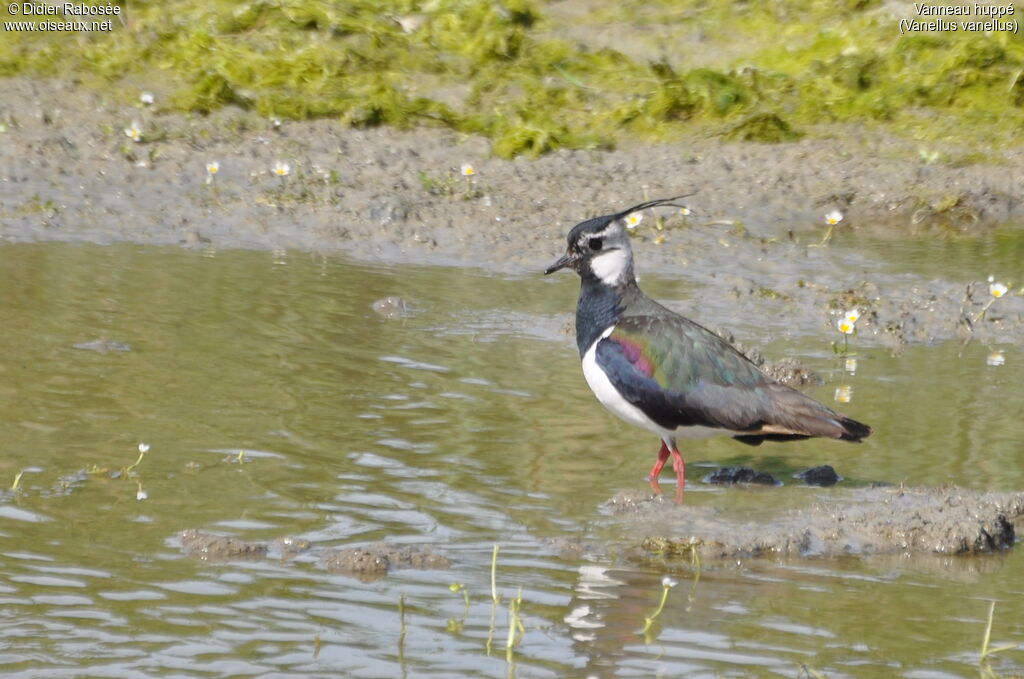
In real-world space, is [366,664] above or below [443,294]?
below

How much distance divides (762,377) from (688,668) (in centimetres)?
247

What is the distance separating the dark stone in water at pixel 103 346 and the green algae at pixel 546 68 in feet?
15.4

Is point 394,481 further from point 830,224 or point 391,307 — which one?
point 830,224

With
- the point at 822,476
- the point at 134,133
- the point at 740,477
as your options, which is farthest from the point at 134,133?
the point at 822,476

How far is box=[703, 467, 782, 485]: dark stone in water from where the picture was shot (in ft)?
23.4

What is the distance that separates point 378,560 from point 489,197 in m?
6.25

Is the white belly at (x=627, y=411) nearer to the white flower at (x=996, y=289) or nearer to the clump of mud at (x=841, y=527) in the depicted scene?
the clump of mud at (x=841, y=527)

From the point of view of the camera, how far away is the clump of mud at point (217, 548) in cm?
565

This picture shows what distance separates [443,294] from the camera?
997 centimetres

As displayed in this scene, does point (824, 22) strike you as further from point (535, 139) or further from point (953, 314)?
point (953, 314)

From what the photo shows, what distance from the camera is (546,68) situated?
13.8 metres

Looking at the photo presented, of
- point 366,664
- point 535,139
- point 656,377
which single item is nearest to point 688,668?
point 366,664

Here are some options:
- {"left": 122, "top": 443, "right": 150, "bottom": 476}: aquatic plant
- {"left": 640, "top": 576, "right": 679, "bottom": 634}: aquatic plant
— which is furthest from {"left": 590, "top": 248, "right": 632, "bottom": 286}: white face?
{"left": 122, "top": 443, "right": 150, "bottom": 476}: aquatic plant

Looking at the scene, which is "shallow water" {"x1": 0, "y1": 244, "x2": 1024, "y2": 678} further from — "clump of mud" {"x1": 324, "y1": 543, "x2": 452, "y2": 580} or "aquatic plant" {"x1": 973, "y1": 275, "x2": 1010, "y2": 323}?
"aquatic plant" {"x1": 973, "y1": 275, "x2": 1010, "y2": 323}
